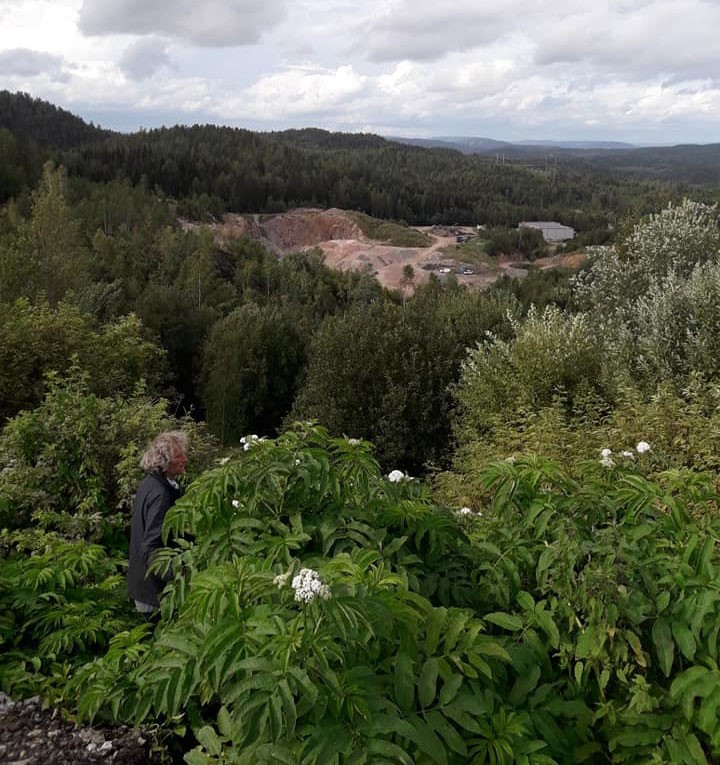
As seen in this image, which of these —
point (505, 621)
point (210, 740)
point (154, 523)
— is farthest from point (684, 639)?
point (154, 523)

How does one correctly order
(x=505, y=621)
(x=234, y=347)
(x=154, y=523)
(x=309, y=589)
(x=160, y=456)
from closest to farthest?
(x=309, y=589)
(x=505, y=621)
(x=154, y=523)
(x=160, y=456)
(x=234, y=347)

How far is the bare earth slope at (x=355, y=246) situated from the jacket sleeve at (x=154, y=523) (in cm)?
7378

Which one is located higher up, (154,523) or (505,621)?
(505,621)

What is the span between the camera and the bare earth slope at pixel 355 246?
84.9 meters

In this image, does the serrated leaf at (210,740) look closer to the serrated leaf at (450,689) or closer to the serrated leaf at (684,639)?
the serrated leaf at (450,689)

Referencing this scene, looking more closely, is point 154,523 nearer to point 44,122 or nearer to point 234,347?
point 234,347

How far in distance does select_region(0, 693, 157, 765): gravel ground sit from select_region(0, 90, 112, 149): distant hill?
451 feet

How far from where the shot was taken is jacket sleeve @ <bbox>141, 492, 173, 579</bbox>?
15.2 feet

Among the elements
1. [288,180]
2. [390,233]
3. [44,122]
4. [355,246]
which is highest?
[44,122]

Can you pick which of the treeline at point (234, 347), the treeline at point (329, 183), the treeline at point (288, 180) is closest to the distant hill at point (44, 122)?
the treeline at point (288, 180)

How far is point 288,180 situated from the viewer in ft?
409

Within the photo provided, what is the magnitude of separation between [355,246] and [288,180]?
1428 inches

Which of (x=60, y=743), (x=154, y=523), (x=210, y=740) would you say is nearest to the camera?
(x=210, y=740)

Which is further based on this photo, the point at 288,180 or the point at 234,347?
the point at 288,180
